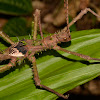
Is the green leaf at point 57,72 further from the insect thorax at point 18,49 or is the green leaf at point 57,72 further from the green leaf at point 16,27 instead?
the green leaf at point 16,27

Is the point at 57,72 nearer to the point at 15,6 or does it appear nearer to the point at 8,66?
the point at 8,66

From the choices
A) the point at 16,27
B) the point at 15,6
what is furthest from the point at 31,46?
the point at 15,6

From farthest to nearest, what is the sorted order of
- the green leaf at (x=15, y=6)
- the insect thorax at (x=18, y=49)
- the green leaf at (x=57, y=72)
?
the green leaf at (x=15, y=6)
the insect thorax at (x=18, y=49)
the green leaf at (x=57, y=72)

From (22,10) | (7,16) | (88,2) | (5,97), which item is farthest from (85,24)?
(5,97)

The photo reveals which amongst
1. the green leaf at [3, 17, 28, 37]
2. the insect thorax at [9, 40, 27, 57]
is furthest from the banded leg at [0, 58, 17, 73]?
the green leaf at [3, 17, 28, 37]

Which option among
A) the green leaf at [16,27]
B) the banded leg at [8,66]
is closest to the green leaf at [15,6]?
the green leaf at [16,27]

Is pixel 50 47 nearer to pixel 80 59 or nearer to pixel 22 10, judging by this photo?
pixel 80 59

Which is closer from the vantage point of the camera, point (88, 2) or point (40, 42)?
point (40, 42)
